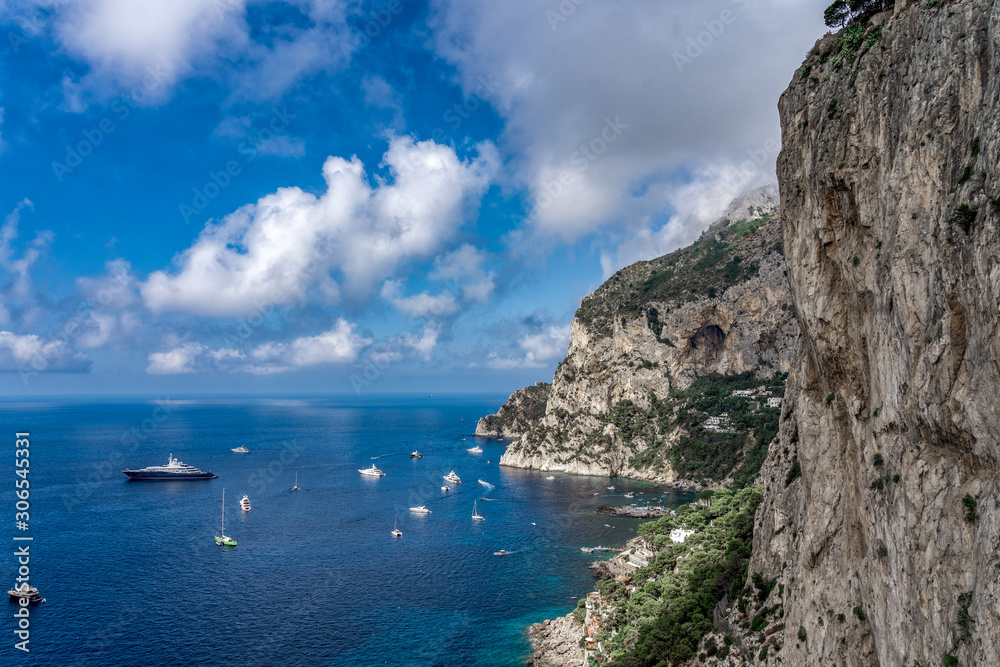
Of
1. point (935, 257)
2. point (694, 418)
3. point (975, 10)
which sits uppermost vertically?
point (975, 10)

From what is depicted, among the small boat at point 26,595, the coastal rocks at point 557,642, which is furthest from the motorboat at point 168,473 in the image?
the coastal rocks at point 557,642

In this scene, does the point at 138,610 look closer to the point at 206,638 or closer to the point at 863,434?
the point at 206,638

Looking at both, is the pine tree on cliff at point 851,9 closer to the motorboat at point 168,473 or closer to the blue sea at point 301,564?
the blue sea at point 301,564

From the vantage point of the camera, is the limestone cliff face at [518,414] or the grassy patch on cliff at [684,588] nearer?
the grassy patch on cliff at [684,588]

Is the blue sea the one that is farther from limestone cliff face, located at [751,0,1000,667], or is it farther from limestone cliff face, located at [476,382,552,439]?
limestone cliff face, located at [476,382,552,439]

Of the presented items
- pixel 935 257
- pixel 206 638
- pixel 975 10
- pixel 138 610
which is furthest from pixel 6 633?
pixel 975 10

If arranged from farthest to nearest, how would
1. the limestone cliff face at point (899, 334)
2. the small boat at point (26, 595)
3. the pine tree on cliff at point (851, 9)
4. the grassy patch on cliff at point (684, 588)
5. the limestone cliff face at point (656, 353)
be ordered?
the limestone cliff face at point (656, 353), the small boat at point (26, 595), the grassy patch on cliff at point (684, 588), the pine tree on cliff at point (851, 9), the limestone cliff face at point (899, 334)
